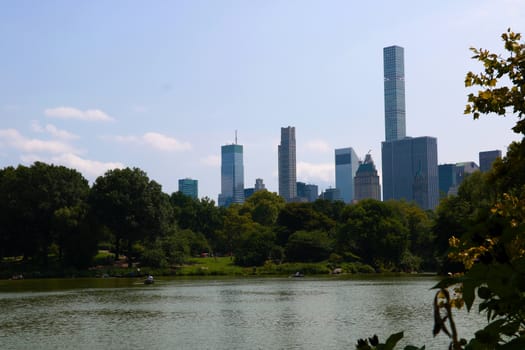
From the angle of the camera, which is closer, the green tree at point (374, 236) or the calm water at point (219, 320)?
the calm water at point (219, 320)

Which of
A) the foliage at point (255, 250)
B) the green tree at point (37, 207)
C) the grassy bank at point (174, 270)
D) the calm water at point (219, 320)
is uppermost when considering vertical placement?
the green tree at point (37, 207)

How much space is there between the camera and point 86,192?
269ft

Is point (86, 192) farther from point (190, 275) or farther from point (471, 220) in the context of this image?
point (471, 220)

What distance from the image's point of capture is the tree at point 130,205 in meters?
76.0

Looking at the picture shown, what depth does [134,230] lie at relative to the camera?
3039 inches

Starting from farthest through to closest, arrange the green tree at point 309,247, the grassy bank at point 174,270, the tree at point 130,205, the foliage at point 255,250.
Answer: the foliage at point 255,250, the green tree at point 309,247, the tree at point 130,205, the grassy bank at point 174,270

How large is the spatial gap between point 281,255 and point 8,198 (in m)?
32.1

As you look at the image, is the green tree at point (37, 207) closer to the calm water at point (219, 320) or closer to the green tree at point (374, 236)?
the green tree at point (374, 236)

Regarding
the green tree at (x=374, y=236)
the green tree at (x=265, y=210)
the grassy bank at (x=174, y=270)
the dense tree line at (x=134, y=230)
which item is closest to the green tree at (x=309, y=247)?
the dense tree line at (x=134, y=230)

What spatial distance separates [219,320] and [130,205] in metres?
50.5

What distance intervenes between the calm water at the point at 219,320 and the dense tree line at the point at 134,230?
106 feet

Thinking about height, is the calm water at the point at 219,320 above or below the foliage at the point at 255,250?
below

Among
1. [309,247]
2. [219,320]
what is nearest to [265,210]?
[309,247]

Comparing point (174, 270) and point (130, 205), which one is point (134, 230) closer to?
point (130, 205)
